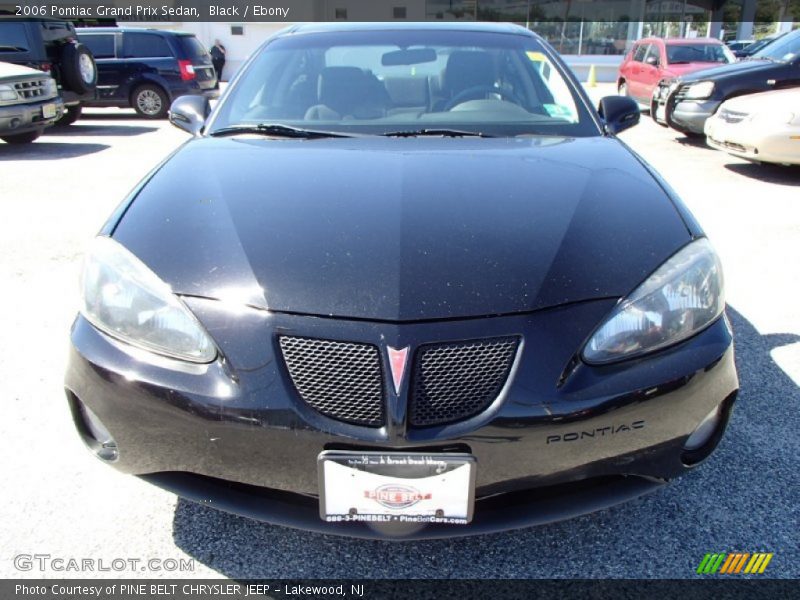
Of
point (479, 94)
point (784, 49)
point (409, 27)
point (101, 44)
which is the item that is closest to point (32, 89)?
point (101, 44)

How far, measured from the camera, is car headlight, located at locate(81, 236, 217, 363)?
1.66 m

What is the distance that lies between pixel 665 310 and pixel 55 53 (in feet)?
37.4

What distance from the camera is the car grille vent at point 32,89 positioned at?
8.69 meters

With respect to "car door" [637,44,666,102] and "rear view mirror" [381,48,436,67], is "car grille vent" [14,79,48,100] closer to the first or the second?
"rear view mirror" [381,48,436,67]

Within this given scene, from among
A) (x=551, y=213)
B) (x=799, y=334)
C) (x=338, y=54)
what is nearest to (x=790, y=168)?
(x=799, y=334)

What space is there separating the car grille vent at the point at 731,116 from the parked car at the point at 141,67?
9789 millimetres

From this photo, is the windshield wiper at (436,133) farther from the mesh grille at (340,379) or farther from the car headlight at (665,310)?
the mesh grille at (340,379)

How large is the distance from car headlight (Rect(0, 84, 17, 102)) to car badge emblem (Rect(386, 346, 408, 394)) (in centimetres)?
886

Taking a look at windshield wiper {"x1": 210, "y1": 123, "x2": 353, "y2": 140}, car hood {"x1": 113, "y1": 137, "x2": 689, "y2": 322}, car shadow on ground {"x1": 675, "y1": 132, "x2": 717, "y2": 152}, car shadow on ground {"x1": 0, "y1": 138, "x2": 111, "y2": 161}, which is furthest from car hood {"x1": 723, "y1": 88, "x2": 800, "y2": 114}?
car shadow on ground {"x1": 0, "y1": 138, "x2": 111, "y2": 161}

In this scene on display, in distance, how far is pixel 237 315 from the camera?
1647 mm

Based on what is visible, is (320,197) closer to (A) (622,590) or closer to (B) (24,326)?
(A) (622,590)

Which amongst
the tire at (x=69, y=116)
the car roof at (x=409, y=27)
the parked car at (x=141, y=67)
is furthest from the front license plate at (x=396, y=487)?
the parked car at (x=141, y=67)

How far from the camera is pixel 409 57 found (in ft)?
10.2

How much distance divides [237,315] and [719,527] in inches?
60.8
